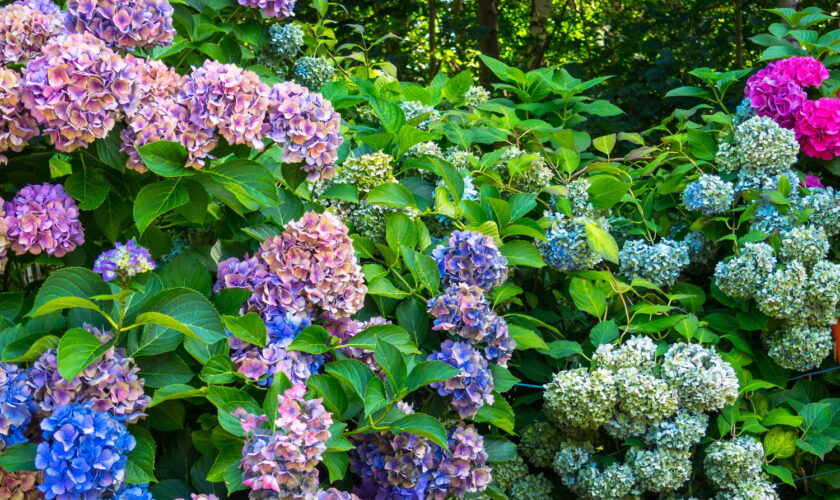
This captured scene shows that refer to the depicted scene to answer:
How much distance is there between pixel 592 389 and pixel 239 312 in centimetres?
86

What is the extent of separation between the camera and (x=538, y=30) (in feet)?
28.3

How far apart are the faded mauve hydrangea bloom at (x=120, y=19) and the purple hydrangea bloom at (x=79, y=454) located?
0.81m

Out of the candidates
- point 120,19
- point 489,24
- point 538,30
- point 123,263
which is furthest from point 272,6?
point 538,30

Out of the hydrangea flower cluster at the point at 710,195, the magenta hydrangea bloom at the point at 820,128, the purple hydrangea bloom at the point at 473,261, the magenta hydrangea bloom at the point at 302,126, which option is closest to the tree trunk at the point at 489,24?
the magenta hydrangea bloom at the point at 820,128

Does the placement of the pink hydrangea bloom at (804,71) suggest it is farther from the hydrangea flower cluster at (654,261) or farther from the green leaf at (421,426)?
the green leaf at (421,426)

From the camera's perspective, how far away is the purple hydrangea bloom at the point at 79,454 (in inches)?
54.0

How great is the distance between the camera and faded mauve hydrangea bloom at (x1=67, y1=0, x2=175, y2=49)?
1.79 metres

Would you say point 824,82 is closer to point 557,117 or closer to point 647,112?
point 557,117

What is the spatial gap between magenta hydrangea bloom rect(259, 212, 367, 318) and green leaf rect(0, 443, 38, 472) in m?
0.50

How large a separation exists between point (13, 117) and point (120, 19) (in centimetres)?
35

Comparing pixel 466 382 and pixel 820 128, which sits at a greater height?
pixel 820 128

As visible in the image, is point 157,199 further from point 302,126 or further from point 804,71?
point 804,71

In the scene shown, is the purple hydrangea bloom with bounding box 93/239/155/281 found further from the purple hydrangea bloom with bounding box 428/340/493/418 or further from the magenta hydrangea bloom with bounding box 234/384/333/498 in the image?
the purple hydrangea bloom with bounding box 428/340/493/418

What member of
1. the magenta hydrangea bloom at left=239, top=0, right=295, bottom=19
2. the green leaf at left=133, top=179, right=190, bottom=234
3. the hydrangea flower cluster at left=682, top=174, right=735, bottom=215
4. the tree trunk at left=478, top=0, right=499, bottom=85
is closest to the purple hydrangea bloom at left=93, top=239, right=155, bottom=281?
the green leaf at left=133, top=179, right=190, bottom=234
